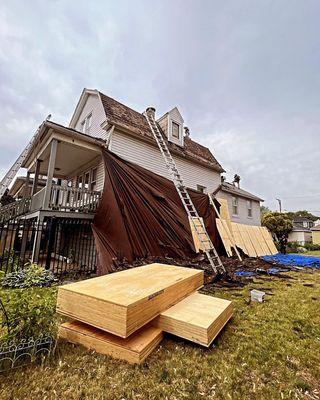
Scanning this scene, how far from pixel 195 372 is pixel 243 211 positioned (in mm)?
15831

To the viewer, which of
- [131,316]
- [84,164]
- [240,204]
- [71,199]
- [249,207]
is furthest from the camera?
[249,207]

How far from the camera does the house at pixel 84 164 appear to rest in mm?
7254

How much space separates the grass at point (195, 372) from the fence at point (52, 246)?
458 cm

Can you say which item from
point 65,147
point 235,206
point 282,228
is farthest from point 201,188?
point 65,147

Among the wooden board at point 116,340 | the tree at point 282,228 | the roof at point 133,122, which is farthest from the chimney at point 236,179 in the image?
the wooden board at point 116,340

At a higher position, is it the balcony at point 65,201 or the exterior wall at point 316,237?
the balcony at point 65,201

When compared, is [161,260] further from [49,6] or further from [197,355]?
[49,6]

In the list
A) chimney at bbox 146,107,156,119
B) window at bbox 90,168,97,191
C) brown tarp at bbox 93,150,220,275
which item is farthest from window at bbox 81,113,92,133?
brown tarp at bbox 93,150,220,275

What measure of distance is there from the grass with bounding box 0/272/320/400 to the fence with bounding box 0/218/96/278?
4.58 m

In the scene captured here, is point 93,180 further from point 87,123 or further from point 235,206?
point 235,206

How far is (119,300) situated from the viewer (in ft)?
6.56

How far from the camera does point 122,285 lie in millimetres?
2551

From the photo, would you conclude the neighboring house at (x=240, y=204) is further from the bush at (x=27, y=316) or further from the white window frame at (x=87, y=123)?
the bush at (x=27, y=316)

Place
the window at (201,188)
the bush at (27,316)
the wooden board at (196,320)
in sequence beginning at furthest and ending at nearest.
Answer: the window at (201,188), the wooden board at (196,320), the bush at (27,316)
